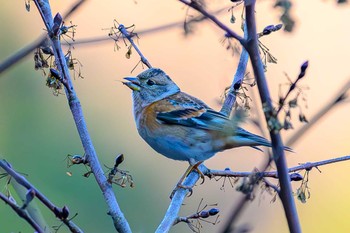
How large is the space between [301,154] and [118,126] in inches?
84.9

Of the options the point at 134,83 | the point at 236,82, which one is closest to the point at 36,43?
the point at 236,82

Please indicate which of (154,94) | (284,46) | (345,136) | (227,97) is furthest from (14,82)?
(227,97)

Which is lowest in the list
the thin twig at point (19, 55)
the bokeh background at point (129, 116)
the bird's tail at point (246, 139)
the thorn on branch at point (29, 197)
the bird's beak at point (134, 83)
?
the thorn on branch at point (29, 197)

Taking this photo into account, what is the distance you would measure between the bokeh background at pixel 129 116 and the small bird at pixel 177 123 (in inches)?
95.7

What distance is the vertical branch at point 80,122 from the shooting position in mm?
2199

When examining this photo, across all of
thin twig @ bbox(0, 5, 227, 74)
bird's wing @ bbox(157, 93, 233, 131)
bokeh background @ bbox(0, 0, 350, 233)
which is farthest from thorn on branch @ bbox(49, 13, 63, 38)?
bokeh background @ bbox(0, 0, 350, 233)

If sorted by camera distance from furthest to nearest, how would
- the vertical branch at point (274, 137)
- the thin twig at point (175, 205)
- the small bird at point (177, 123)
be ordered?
the small bird at point (177, 123) → the thin twig at point (175, 205) → the vertical branch at point (274, 137)

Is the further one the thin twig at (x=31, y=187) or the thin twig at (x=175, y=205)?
the thin twig at (x=175, y=205)

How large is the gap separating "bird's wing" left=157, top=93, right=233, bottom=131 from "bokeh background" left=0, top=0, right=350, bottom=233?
2.54m

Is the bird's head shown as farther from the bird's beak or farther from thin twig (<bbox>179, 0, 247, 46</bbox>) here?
thin twig (<bbox>179, 0, 247, 46</bbox>)

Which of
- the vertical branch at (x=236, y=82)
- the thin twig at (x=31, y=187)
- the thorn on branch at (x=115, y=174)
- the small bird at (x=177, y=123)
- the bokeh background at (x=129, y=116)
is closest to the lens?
the thin twig at (x=31, y=187)

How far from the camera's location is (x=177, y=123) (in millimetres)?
3588

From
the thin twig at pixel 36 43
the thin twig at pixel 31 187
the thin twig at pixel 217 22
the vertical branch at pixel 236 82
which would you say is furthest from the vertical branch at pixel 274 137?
the vertical branch at pixel 236 82

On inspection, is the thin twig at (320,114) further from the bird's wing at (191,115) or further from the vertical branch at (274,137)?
the bird's wing at (191,115)
